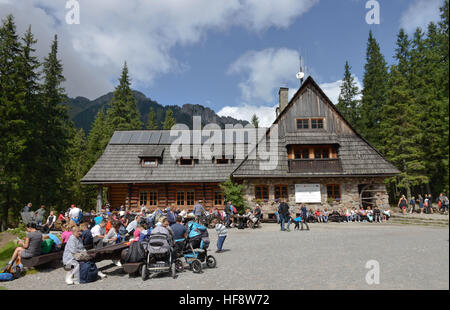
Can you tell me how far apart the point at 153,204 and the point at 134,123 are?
26991 mm

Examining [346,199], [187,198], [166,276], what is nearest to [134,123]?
[187,198]

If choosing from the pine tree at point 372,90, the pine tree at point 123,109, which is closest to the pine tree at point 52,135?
the pine tree at point 123,109

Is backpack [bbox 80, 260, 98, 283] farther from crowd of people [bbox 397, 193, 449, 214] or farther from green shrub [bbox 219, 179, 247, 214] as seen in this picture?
green shrub [bbox 219, 179, 247, 214]

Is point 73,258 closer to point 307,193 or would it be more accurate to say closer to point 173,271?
point 173,271

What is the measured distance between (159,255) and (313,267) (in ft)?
12.8

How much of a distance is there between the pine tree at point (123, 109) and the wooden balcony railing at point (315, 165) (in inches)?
1246

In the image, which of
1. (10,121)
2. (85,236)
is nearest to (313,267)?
(85,236)

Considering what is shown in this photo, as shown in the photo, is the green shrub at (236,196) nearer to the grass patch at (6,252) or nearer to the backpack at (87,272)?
the backpack at (87,272)

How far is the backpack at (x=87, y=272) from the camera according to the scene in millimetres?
6766

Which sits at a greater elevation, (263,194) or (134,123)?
(134,123)

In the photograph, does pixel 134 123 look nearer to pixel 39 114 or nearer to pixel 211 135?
pixel 39 114
